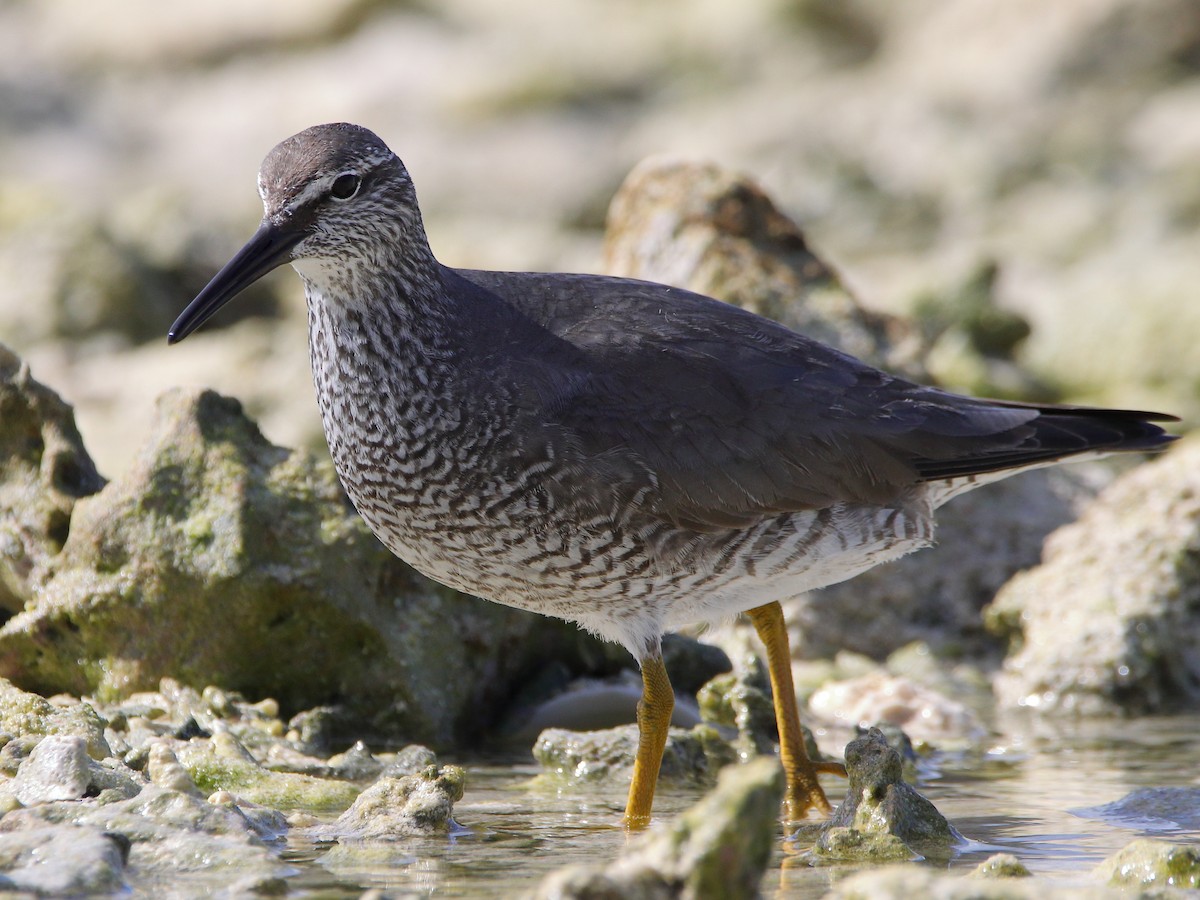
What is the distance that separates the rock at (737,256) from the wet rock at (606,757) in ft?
9.75

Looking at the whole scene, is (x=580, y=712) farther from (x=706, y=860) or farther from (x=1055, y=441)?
(x=706, y=860)

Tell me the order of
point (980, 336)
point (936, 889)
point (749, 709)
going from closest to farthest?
1. point (936, 889)
2. point (749, 709)
3. point (980, 336)

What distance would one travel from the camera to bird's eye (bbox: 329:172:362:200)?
19.6 feet

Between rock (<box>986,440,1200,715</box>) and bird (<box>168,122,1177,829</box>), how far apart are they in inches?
85.6

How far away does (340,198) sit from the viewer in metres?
6.02

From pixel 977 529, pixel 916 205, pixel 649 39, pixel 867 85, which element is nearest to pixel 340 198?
pixel 977 529

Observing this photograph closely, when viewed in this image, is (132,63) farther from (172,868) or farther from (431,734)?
(172,868)

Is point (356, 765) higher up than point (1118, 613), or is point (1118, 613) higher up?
point (1118, 613)

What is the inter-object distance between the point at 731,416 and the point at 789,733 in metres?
1.37

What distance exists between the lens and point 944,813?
6305mm

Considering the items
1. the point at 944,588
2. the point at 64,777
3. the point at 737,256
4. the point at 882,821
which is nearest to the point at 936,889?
the point at 882,821

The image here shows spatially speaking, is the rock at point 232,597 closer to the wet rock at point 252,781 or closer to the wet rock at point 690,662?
the wet rock at point 252,781

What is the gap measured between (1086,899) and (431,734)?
3.52 meters

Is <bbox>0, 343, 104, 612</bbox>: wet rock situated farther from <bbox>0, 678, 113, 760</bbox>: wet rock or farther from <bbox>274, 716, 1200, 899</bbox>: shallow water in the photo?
<bbox>274, 716, 1200, 899</bbox>: shallow water
